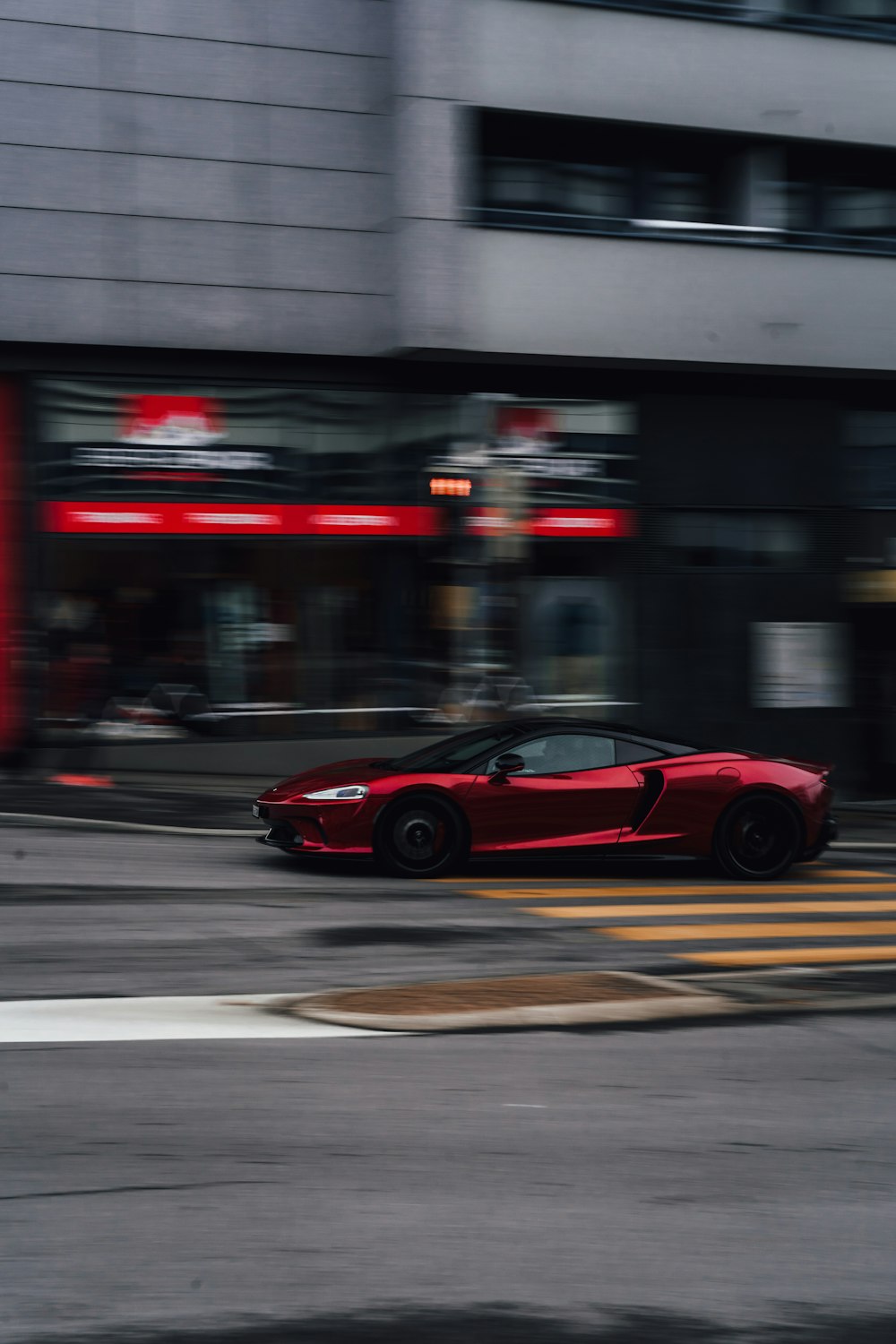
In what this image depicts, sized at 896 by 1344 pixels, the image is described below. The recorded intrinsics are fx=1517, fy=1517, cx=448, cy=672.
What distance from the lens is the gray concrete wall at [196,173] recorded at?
17.0m

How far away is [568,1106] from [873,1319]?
1865 mm

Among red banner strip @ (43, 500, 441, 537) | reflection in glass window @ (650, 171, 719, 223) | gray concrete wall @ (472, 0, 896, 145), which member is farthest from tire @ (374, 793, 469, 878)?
reflection in glass window @ (650, 171, 719, 223)

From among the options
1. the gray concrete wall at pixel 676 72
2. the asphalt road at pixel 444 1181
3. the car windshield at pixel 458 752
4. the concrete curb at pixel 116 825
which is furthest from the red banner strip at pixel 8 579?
the asphalt road at pixel 444 1181

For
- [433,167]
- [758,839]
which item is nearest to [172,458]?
[433,167]

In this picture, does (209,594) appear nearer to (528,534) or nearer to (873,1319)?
(528,534)

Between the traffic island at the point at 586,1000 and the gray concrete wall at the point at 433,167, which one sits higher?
the gray concrete wall at the point at 433,167

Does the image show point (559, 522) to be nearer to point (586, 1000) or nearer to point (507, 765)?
point (507, 765)

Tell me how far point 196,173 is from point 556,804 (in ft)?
32.7

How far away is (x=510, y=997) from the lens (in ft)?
23.8

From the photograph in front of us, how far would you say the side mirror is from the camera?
11.1m

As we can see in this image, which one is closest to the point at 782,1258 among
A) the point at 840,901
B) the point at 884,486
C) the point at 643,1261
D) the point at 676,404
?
the point at 643,1261

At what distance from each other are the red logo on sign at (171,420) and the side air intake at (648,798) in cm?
842

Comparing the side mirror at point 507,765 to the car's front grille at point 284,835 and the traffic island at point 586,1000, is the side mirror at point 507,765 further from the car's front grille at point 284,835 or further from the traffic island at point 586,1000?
the traffic island at point 586,1000

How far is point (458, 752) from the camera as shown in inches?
449
